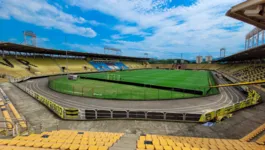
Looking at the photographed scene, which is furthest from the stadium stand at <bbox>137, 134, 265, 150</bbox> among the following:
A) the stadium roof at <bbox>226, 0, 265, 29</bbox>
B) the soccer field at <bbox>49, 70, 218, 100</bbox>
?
the soccer field at <bbox>49, 70, 218, 100</bbox>

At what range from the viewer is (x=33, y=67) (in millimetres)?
47375

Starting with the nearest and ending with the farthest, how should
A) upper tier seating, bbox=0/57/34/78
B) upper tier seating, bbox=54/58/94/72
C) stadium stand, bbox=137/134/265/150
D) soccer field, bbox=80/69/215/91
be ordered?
stadium stand, bbox=137/134/265/150 < soccer field, bbox=80/69/215/91 < upper tier seating, bbox=0/57/34/78 < upper tier seating, bbox=54/58/94/72

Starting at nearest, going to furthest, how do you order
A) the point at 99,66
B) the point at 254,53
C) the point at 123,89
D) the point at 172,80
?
the point at 123,89
the point at 254,53
the point at 172,80
the point at 99,66

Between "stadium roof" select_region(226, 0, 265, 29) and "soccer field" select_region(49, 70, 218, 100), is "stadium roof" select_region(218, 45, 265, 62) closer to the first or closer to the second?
"soccer field" select_region(49, 70, 218, 100)

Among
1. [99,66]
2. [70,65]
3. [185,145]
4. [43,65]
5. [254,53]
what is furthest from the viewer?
[99,66]

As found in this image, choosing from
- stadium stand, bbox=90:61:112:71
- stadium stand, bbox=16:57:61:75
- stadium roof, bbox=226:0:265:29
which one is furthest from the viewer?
stadium stand, bbox=90:61:112:71

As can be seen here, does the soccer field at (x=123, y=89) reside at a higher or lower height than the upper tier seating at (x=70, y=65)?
lower

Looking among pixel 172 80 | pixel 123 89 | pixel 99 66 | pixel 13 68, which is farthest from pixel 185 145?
pixel 99 66

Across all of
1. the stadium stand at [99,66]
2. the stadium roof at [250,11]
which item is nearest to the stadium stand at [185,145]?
A: the stadium roof at [250,11]

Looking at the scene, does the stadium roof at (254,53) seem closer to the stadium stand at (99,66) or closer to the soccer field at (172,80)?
the soccer field at (172,80)

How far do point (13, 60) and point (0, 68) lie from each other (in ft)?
30.8

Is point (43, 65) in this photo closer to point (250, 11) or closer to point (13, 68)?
point (13, 68)

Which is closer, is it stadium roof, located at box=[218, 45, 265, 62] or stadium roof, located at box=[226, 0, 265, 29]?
stadium roof, located at box=[226, 0, 265, 29]


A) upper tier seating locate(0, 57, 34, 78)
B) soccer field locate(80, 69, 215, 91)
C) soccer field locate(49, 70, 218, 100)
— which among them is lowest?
soccer field locate(49, 70, 218, 100)
